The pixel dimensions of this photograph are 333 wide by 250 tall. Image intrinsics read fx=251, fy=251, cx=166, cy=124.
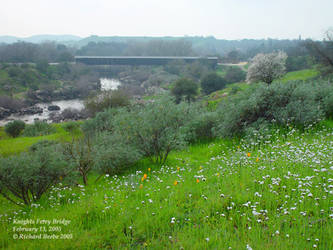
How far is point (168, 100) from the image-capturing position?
30.6 feet

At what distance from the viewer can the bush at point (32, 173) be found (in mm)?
6105

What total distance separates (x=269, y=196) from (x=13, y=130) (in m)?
27.9

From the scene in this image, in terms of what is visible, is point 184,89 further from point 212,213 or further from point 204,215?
point 204,215

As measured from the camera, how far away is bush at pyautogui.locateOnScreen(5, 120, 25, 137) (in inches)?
1017

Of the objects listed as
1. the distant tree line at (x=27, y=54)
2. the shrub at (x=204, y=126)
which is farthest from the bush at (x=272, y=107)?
the distant tree line at (x=27, y=54)

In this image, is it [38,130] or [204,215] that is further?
[38,130]

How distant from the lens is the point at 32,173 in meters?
6.24

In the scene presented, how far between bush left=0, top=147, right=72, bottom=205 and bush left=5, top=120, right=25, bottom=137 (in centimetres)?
2240

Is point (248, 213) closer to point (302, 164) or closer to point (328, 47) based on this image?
point (302, 164)

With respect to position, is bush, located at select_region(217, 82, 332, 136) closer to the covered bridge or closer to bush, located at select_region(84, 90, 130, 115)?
bush, located at select_region(84, 90, 130, 115)

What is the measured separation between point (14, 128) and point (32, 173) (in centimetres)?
2327

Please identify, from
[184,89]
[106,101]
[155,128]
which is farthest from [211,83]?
[155,128]

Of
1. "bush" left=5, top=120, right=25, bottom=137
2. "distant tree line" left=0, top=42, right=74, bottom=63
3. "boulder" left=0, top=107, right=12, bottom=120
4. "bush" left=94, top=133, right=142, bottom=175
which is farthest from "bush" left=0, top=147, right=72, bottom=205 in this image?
"distant tree line" left=0, top=42, right=74, bottom=63

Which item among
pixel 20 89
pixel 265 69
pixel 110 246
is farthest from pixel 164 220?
pixel 20 89
